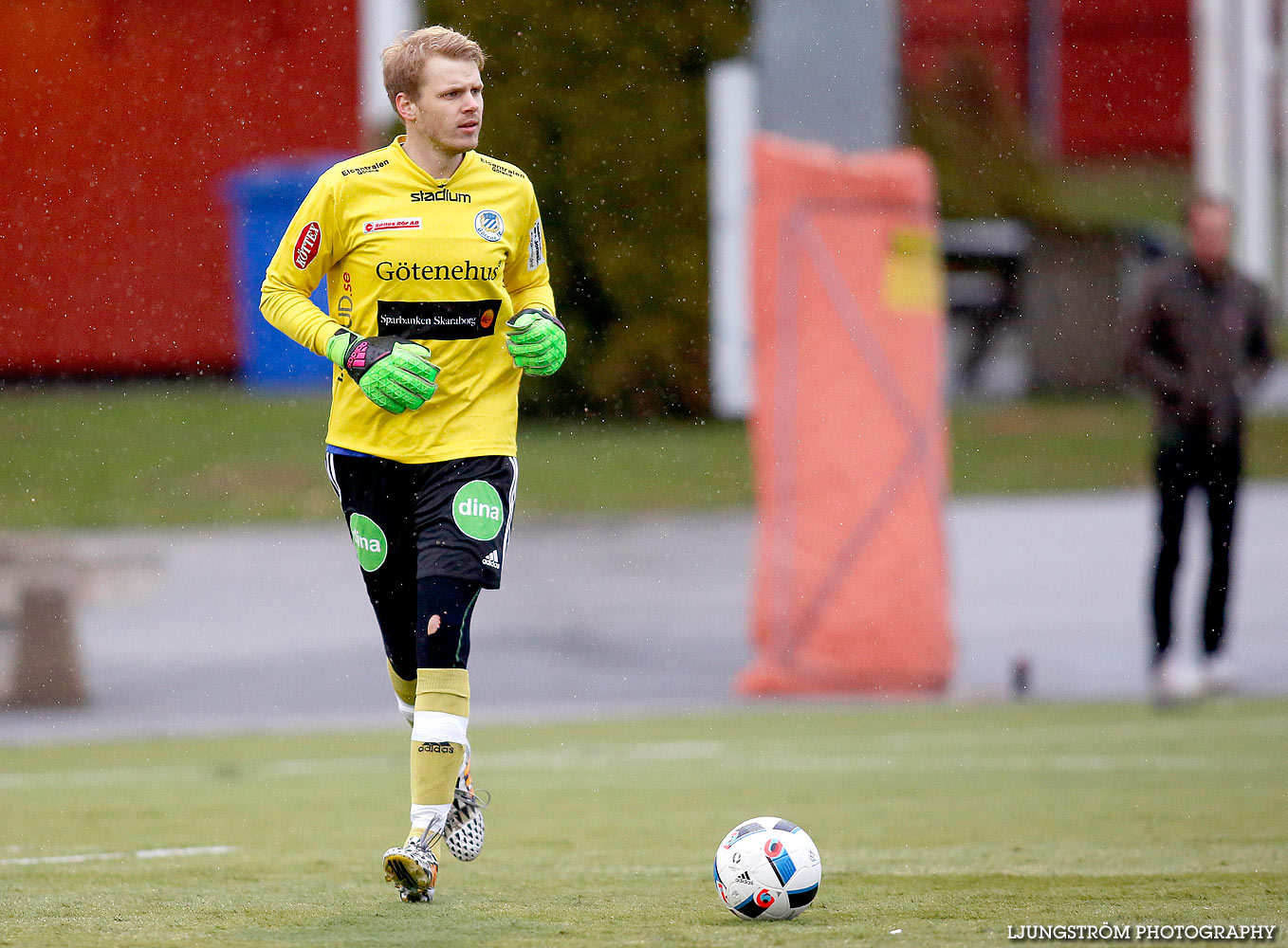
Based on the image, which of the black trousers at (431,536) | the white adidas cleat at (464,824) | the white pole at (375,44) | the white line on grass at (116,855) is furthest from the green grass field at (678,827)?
the white pole at (375,44)

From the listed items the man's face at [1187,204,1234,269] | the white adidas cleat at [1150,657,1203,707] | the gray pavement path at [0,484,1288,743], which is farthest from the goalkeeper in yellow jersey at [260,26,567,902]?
the white adidas cleat at [1150,657,1203,707]

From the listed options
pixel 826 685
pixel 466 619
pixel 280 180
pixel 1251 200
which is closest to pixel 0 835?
pixel 466 619

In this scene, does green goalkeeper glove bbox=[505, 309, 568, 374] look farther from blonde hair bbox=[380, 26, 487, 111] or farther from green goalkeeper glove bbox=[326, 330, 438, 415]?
blonde hair bbox=[380, 26, 487, 111]

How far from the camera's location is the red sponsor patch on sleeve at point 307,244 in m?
5.11

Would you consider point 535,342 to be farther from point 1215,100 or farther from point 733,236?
point 1215,100

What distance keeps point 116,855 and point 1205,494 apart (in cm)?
589

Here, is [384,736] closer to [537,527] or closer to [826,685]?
[826,685]

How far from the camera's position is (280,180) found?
1706cm

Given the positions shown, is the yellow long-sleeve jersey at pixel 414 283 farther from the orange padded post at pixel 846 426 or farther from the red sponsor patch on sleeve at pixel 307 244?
the orange padded post at pixel 846 426

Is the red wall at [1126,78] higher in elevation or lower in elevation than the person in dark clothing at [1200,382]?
higher

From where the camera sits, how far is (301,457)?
15992 mm

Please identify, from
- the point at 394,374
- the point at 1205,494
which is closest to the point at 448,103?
the point at 394,374

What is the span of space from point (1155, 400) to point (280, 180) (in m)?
9.50

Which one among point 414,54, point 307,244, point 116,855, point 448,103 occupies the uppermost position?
point 414,54
